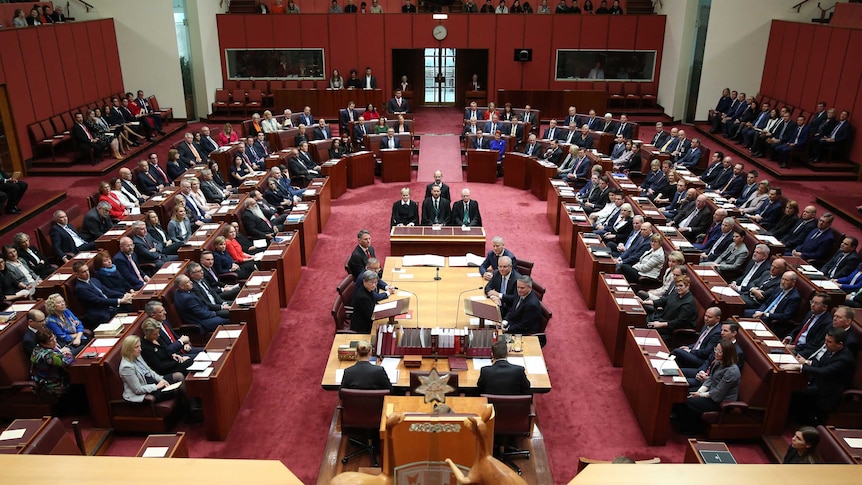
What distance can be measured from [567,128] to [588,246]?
24.1ft

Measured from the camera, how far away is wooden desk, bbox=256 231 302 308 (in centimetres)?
906

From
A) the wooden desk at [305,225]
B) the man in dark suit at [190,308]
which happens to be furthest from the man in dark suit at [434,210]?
the man in dark suit at [190,308]

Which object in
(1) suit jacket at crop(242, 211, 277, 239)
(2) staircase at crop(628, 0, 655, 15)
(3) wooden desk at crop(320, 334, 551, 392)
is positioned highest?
(2) staircase at crop(628, 0, 655, 15)

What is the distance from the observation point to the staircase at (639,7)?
22.3 metres

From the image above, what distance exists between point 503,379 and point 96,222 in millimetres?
7234

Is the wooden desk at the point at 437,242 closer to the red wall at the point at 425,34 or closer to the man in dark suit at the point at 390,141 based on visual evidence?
the man in dark suit at the point at 390,141

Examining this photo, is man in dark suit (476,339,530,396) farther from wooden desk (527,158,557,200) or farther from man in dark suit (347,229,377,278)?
wooden desk (527,158,557,200)

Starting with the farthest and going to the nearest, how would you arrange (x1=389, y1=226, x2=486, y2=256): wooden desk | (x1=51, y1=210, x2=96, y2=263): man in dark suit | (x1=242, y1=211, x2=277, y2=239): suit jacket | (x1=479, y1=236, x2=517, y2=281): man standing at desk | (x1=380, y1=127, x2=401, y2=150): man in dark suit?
(x1=380, y1=127, x2=401, y2=150): man in dark suit, (x1=242, y1=211, x2=277, y2=239): suit jacket, (x1=389, y1=226, x2=486, y2=256): wooden desk, (x1=51, y1=210, x2=96, y2=263): man in dark suit, (x1=479, y1=236, x2=517, y2=281): man standing at desk

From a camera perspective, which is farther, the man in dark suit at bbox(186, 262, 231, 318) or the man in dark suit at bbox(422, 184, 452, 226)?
the man in dark suit at bbox(422, 184, 452, 226)

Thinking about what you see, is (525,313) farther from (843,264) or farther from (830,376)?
(843,264)

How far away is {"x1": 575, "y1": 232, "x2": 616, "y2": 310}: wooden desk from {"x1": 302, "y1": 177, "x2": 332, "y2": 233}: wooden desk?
459 cm

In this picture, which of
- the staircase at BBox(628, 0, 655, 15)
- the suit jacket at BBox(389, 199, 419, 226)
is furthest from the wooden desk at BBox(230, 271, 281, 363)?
the staircase at BBox(628, 0, 655, 15)

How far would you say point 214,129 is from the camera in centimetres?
2023

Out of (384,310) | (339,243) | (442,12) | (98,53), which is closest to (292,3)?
(442,12)
